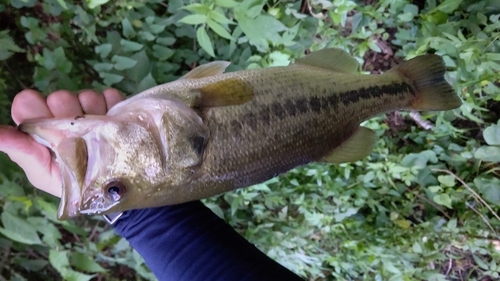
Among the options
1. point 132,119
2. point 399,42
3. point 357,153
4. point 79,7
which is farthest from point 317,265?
point 79,7

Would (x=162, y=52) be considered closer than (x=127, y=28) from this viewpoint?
No

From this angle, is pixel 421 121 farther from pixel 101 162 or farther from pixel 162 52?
pixel 101 162

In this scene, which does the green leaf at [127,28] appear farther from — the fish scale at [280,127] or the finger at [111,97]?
the fish scale at [280,127]

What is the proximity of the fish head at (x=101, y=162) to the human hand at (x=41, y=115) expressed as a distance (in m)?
0.21

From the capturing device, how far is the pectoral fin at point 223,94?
105cm

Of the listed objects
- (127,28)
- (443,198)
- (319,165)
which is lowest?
(443,198)

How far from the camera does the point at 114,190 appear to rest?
0.91 meters

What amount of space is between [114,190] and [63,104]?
0.41 metres

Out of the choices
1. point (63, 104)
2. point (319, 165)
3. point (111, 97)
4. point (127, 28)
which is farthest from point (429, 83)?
point (127, 28)

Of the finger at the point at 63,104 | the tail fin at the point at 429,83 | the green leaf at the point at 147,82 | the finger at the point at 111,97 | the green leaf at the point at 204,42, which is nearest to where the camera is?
the finger at the point at 63,104

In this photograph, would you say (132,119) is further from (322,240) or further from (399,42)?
(399,42)

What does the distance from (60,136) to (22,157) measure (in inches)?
14.8

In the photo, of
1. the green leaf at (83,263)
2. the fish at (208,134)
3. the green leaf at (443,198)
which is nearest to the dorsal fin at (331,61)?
the fish at (208,134)

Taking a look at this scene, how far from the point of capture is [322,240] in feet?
7.09
